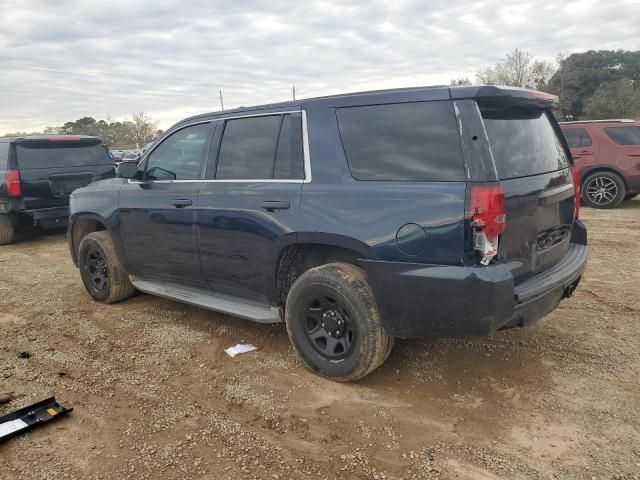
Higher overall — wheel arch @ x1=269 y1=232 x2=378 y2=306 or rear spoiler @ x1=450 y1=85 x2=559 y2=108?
rear spoiler @ x1=450 y1=85 x2=559 y2=108

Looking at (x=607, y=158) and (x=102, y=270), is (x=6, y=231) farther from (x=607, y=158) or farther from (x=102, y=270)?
(x=607, y=158)

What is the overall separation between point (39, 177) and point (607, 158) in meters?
10.1

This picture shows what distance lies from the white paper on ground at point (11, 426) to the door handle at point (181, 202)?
6.22ft

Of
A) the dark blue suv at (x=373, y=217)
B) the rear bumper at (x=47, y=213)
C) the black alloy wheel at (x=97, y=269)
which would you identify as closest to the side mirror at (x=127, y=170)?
the dark blue suv at (x=373, y=217)

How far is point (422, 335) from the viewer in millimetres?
3125

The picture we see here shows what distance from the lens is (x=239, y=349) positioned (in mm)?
4113

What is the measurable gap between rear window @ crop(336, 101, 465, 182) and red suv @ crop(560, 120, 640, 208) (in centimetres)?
833

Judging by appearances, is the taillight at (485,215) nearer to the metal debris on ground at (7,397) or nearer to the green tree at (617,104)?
the metal debris on ground at (7,397)

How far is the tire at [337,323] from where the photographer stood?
325 cm

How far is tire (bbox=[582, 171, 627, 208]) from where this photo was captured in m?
10.1

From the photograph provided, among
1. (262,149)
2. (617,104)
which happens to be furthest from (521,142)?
(617,104)

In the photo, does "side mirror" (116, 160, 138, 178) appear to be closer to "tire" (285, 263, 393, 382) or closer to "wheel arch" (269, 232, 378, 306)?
"wheel arch" (269, 232, 378, 306)

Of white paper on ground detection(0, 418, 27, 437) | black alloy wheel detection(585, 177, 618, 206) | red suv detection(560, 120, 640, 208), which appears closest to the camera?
white paper on ground detection(0, 418, 27, 437)

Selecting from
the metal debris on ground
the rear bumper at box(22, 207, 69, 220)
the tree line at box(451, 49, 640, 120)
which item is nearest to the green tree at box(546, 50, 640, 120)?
the tree line at box(451, 49, 640, 120)
